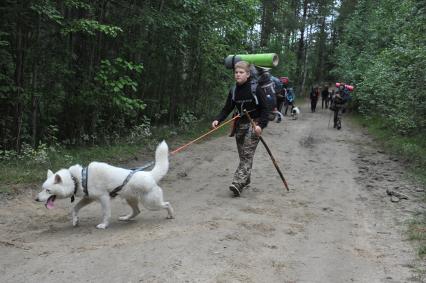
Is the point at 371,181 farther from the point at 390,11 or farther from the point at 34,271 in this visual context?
the point at 390,11

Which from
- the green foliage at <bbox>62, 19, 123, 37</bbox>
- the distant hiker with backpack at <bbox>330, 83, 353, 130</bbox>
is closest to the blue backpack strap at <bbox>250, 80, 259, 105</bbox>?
the green foliage at <bbox>62, 19, 123, 37</bbox>

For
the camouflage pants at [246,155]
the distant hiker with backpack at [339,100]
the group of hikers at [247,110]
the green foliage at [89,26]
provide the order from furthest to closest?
the distant hiker with backpack at [339,100]
the green foliage at [89,26]
the camouflage pants at [246,155]
the group of hikers at [247,110]

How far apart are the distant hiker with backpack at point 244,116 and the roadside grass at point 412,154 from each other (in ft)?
8.89

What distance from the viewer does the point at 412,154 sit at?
1231cm

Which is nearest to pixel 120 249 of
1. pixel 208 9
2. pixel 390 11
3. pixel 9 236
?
pixel 9 236

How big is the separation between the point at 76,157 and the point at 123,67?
233 cm

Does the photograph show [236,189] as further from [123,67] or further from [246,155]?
[123,67]

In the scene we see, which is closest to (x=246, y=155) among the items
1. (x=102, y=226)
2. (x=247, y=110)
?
(x=247, y=110)

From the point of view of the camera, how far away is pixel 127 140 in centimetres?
1251

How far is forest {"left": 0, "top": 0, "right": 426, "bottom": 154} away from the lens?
9445mm

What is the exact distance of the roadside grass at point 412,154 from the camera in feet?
19.7

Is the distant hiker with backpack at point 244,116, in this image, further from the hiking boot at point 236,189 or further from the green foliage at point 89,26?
the green foliage at point 89,26

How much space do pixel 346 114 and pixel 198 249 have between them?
26.3 meters

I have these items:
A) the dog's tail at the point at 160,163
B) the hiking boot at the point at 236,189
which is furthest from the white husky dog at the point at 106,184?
the hiking boot at the point at 236,189
